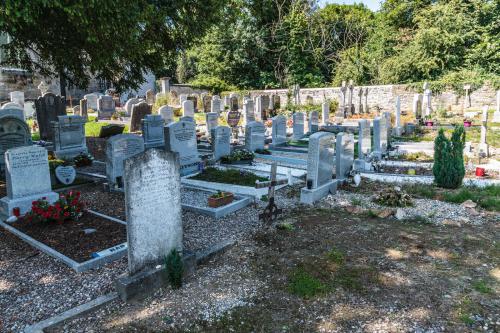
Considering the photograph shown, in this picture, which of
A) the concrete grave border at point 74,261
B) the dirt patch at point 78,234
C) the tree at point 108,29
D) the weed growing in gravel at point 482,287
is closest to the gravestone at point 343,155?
the tree at point 108,29

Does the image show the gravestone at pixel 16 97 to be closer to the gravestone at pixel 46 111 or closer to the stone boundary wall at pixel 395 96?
the gravestone at pixel 46 111

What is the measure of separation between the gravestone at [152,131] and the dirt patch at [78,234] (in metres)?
5.99

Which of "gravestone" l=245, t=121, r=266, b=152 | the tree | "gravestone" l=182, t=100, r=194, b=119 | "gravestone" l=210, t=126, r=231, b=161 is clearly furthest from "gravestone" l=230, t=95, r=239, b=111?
the tree

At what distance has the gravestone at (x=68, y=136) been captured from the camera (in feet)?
43.1

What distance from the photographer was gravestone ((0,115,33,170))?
1072cm

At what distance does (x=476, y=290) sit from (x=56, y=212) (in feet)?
20.3

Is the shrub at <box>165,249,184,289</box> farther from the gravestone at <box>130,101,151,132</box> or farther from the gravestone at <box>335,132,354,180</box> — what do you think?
the gravestone at <box>130,101,151,132</box>

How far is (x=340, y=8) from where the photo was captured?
38.8 m

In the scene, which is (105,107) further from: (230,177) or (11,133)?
(230,177)

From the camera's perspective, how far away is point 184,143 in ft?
35.7

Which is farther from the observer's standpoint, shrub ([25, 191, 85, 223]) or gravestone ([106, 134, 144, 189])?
gravestone ([106, 134, 144, 189])

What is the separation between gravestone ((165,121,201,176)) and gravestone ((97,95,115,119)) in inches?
579

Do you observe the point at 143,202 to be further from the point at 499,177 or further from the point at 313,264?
the point at 499,177

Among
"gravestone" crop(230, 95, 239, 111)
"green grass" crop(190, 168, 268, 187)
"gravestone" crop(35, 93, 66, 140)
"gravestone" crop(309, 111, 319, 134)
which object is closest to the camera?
"green grass" crop(190, 168, 268, 187)
